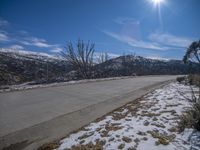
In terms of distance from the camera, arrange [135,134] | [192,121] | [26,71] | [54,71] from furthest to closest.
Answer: [54,71], [26,71], [192,121], [135,134]

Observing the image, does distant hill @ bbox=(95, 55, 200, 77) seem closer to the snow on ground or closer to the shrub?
the snow on ground

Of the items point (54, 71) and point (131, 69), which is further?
point (54, 71)

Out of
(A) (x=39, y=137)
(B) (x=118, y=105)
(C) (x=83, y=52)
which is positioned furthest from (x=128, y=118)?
(C) (x=83, y=52)

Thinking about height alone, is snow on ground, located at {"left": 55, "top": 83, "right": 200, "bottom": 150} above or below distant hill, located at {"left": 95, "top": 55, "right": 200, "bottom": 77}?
below

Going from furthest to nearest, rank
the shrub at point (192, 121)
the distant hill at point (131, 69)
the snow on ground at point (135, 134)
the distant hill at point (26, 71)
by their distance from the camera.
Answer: the distant hill at point (131, 69) < the distant hill at point (26, 71) < the shrub at point (192, 121) < the snow on ground at point (135, 134)

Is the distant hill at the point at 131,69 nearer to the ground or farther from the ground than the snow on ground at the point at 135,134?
farther from the ground

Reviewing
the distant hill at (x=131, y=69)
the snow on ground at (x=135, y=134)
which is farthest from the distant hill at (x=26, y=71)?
the snow on ground at (x=135, y=134)

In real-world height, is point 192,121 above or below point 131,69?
below

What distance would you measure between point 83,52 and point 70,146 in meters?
34.8

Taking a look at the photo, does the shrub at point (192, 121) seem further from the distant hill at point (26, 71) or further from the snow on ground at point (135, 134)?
the distant hill at point (26, 71)

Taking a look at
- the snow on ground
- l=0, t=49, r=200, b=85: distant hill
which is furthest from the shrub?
l=0, t=49, r=200, b=85: distant hill

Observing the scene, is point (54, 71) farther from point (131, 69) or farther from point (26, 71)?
point (131, 69)

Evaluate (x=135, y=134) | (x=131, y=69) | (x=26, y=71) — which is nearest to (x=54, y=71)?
(x=26, y=71)

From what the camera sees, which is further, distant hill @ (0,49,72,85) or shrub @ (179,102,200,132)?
distant hill @ (0,49,72,85)
